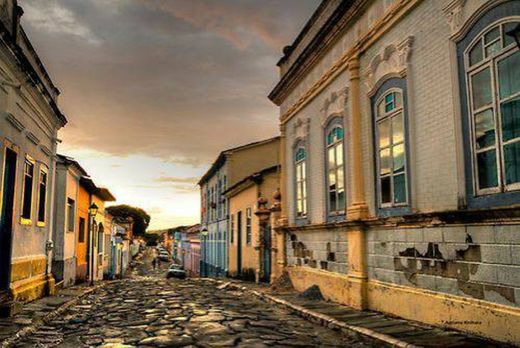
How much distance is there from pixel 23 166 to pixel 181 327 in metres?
5.76

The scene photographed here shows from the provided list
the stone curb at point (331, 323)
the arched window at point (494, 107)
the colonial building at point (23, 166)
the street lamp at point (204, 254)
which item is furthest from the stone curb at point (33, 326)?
the street lamp at point (204, 254)

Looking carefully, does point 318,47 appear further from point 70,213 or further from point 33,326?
point 70,213

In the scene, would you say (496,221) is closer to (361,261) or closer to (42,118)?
(361,261)

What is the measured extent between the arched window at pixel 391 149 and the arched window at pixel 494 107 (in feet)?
6.65

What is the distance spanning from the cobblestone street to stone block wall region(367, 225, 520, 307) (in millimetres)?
1581

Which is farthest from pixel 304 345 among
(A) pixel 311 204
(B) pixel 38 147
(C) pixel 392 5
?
(B) pixel 38 147

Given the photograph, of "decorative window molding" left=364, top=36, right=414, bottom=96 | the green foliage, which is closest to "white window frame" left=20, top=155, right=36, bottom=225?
"decorative window molding" left=364, top=36, right=414, bottom=96

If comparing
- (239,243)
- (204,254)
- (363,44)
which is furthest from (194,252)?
(363,44)

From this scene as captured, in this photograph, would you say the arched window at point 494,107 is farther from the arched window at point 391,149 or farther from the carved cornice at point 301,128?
the carved cornice at point 301,128

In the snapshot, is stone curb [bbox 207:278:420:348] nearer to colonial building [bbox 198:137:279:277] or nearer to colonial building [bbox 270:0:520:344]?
colonial building [bbox 270:0:520:344]

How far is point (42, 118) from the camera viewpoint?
13539 mm

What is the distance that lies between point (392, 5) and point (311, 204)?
256 inches

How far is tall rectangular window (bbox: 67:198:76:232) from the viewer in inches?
729

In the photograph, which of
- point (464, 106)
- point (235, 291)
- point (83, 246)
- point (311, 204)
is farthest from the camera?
point (83, 246)
